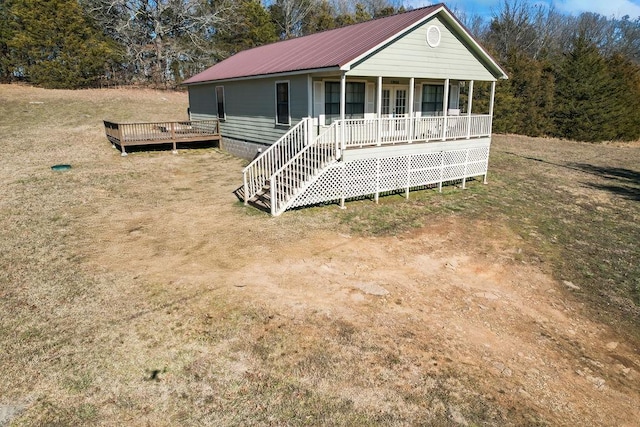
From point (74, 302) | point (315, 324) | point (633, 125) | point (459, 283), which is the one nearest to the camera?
point (315, 324)

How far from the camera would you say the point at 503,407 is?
476 cm

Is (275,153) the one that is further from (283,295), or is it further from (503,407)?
(503,407)

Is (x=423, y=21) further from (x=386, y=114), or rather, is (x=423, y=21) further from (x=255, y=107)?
(x=255, y=107)

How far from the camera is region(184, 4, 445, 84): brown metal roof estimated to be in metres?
12.3

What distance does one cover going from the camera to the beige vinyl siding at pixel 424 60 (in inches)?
497

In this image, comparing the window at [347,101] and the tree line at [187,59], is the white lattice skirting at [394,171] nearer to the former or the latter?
the window at [347,101]

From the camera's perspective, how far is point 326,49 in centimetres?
1377

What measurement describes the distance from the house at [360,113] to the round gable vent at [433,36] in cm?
3

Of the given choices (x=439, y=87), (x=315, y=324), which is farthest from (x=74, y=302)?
(x=439, y=87)

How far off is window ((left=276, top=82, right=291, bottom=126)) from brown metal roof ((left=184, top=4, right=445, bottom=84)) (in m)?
0.61

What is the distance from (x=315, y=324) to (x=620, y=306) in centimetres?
561

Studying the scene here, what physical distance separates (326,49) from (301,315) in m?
10.2

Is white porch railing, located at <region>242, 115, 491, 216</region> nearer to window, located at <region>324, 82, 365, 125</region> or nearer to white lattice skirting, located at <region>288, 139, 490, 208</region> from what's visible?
white lattice skirting, located at <region>288, 139, 490, 208</region>

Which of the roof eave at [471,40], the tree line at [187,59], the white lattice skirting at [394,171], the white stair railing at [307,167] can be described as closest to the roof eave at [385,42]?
the roof eave at [471,40]
